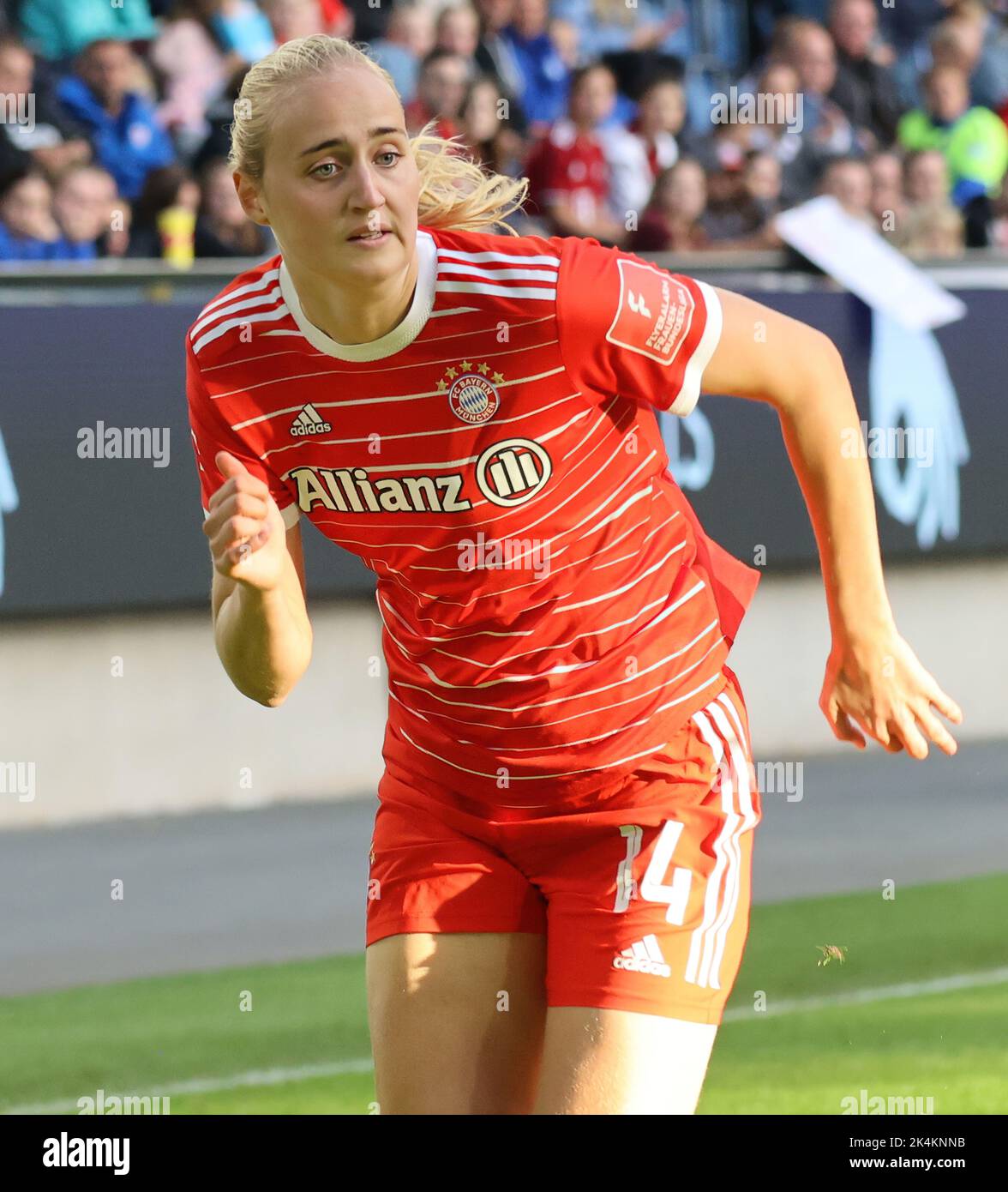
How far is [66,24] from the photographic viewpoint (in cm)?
1059

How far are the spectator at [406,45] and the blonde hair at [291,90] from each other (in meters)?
7.42

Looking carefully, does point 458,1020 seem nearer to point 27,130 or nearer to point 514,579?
point 514,579

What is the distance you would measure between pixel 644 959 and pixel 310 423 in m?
1.08

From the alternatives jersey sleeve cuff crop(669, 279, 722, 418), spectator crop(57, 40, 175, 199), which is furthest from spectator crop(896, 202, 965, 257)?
jersey sleeve cuff crop(669, 279, 722, 418)

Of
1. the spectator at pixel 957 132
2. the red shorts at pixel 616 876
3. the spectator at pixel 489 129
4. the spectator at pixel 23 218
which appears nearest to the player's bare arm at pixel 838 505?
the red shorts at pixel 616 876

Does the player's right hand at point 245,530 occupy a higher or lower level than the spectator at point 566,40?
lower

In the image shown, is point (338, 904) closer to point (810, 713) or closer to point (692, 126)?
point (810, 713)

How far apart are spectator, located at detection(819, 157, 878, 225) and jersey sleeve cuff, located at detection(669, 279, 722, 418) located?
829cm

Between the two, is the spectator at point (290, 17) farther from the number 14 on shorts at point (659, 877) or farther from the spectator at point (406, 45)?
the number 14 on shorts at point (659, 877)

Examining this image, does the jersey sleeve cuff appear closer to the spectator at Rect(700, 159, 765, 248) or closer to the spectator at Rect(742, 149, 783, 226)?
the spectator at Rect(700, 159, 765, 248)

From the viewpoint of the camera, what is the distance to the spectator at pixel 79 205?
9555 millimetres

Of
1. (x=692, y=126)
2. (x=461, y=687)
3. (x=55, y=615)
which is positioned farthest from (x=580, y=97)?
(x=461, y=687)

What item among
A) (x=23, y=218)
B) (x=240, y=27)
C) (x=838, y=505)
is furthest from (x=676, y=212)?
(x=838, y=505)
